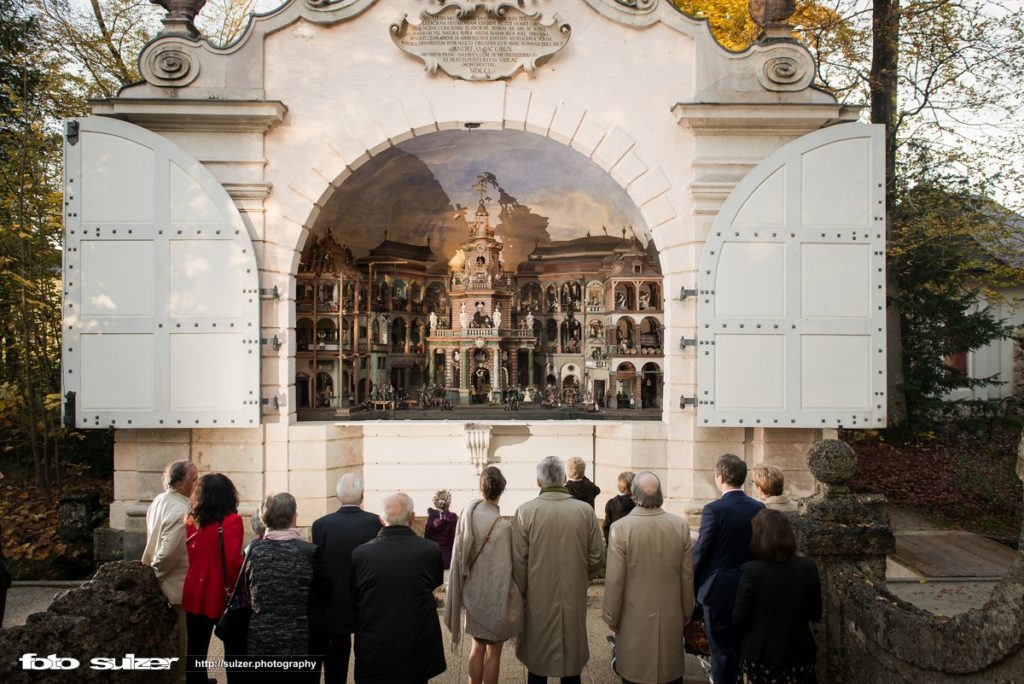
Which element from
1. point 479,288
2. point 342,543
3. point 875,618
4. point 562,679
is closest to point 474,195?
point 479,288

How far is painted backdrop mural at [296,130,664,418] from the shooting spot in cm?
883

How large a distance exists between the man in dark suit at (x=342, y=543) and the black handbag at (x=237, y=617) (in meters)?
0.43

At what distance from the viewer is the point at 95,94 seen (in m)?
11.7

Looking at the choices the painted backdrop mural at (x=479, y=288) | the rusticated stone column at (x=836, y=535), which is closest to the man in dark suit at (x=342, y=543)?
the rusticated stone column at (x=836, y=535)

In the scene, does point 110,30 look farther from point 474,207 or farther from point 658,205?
point 658,205

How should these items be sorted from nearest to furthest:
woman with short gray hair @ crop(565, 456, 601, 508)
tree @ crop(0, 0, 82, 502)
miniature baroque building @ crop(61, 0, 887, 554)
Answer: woman with short gray hair @ crop(565, 456, 601, 508) < miniature baroque building @ crop(61, 0, 887, 554) < tree @ crop(0, 0, 82, 502)

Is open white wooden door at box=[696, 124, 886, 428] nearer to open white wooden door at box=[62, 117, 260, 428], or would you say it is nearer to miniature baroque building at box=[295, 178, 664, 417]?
miniature baroque building at box=[295, 178, 664, 417]

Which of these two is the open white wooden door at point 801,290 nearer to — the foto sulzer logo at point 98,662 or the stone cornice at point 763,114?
the stone cornice at point 763,114

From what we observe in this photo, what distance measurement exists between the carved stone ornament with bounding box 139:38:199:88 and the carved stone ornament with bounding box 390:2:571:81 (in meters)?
2.09

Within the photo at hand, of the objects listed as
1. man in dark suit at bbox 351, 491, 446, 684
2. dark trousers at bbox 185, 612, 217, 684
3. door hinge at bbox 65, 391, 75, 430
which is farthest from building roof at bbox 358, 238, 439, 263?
man in dark suit at bbox 351, 491, 446, 684

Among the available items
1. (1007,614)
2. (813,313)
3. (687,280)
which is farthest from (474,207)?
(1007,614)

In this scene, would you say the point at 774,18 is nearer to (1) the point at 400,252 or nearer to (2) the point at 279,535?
(1) the point at 400,252

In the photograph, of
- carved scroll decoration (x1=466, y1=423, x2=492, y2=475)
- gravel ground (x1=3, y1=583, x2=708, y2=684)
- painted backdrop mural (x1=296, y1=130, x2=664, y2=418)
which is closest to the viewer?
gravel ground (x1=3, y1=583, x2=708, y2=684)

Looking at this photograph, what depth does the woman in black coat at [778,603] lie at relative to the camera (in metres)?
3.73
